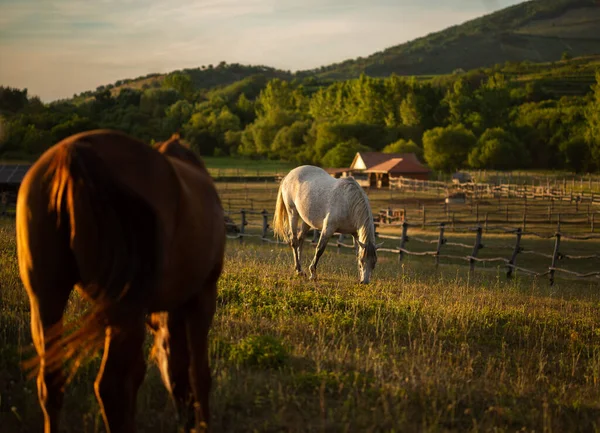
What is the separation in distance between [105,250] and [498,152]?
254ft

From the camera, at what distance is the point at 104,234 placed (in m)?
2.82

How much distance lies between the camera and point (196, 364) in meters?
3.40

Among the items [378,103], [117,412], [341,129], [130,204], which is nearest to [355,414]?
[117,412]

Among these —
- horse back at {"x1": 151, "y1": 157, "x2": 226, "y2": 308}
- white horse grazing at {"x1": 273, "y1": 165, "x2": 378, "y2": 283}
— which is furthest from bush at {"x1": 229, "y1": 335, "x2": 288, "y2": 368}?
white horse grazing at {"x1": 273, "y1": 165, "x2": 378, "y2": 283}

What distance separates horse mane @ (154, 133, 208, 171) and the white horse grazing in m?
6.45

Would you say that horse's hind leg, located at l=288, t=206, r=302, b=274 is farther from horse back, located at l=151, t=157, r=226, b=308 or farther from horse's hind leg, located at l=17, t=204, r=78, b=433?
horse's hind leg, located at l=17, t=204, r=78, b=433

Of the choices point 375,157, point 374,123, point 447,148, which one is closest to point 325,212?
point 375,157

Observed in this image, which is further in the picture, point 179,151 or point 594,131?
point 594,131

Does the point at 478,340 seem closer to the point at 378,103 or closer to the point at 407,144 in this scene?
the point at 407,144

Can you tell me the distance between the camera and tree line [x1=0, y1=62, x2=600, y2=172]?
72688 millimetres

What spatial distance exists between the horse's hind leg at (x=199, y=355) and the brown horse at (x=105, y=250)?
0.23m

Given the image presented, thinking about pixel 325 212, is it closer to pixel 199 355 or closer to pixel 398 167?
pixel 199 355

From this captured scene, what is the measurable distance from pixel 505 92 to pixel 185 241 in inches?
3791

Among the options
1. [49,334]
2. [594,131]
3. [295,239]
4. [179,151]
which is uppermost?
[594,131]
